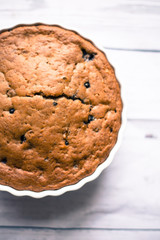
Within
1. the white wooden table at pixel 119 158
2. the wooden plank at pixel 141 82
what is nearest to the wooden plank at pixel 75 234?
the white wooden table at pixel 119 158

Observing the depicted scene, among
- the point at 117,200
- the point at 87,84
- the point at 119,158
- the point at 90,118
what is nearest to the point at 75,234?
the point at 117,200

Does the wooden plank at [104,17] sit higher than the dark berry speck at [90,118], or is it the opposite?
the wooden plank at [104,17]

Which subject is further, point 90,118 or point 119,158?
point 119,158

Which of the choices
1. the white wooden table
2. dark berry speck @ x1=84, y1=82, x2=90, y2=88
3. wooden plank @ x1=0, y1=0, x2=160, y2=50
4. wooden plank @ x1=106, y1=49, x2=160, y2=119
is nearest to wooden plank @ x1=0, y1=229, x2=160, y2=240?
the white wooden table

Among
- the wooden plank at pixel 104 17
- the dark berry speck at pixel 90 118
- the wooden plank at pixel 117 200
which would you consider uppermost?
the wooden plank at pixel 104 17

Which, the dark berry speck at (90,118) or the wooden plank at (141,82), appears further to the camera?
the wooden plank at (141,82)

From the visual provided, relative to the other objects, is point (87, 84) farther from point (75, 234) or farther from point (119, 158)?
point (75, 234)

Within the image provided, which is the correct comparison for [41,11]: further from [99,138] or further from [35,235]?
[35,235]

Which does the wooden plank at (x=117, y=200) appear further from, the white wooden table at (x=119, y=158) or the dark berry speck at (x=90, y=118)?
the dark berry speck at (x=90, y=118)
